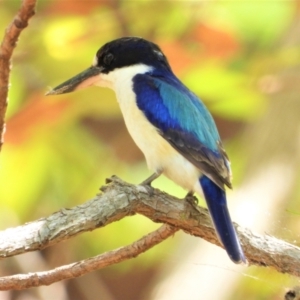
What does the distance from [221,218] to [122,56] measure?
0.66 meters

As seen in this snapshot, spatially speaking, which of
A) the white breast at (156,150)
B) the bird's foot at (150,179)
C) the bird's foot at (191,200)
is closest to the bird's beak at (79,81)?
the white breast at (156,150)

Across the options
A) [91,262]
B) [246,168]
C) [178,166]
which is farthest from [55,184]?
[91,262]

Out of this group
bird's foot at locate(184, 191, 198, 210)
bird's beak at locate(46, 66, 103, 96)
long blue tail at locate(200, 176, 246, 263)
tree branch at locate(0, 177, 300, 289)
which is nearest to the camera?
tree branch at locate(0, 177, 300, 289)

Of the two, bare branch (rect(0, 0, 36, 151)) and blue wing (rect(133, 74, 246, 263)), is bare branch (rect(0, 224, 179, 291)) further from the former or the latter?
bare branch (rect(0, 0, 36, 151))

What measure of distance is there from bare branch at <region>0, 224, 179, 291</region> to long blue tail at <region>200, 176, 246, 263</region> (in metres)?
0.09

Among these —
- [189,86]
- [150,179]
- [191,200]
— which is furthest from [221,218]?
[189,86]

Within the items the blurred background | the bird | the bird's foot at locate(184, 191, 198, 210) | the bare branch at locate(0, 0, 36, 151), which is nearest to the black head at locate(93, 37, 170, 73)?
the bird

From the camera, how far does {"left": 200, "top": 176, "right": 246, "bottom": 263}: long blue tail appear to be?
146 centimetres

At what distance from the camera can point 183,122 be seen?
184 cm

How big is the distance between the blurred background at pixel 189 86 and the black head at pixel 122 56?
35 cm

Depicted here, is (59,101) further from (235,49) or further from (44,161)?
(235,49)

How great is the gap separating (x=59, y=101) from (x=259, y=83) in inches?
27.4

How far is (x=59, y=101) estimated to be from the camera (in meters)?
2.48

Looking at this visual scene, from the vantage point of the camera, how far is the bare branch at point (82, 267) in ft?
4.39
